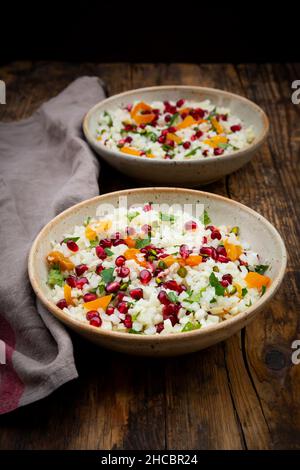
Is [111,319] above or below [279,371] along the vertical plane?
above

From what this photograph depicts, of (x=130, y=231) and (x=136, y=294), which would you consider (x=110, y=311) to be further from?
(x=130, y=231)

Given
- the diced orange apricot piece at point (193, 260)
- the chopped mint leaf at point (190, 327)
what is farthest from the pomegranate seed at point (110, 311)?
the diced orange apricot piece at point (193, 260)

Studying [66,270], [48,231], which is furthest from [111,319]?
[48,231]

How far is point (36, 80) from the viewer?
15.1 feet

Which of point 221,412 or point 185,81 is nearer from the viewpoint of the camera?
point 221,412

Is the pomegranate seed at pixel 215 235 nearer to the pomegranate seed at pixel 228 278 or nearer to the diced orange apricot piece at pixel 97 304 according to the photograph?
the pomegranate seed at pixel 228 278

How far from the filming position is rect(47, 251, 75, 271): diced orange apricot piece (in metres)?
2.34

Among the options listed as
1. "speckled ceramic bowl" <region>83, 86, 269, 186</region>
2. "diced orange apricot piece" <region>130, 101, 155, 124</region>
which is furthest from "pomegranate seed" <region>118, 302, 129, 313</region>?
"diced orange apricot piece" <region>130, 101, 155, 124</region>

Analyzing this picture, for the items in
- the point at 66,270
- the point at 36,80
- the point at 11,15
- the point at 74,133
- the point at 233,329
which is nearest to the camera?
the point at 233,329

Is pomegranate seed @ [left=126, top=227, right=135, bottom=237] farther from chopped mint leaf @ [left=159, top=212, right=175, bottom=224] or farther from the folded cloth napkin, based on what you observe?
the folded cloth napkin

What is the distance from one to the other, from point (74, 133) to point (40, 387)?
1.80 m

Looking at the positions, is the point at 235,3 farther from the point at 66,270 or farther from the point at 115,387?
the point at 115,387

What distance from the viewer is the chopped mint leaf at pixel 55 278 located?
230 cm

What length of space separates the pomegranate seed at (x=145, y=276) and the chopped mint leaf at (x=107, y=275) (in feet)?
0.36
